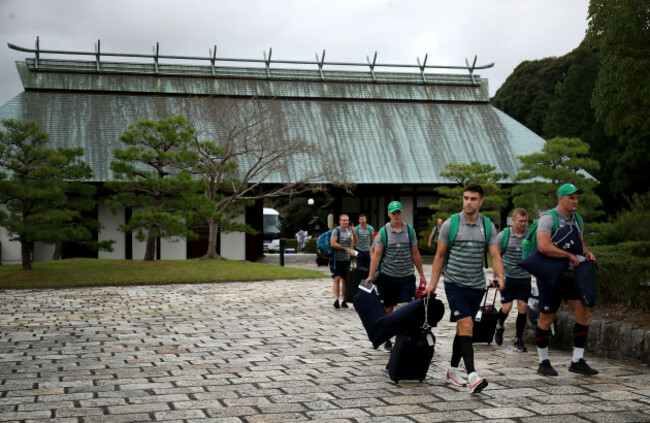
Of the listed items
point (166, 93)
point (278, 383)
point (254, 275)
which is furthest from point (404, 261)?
point (166, 93)

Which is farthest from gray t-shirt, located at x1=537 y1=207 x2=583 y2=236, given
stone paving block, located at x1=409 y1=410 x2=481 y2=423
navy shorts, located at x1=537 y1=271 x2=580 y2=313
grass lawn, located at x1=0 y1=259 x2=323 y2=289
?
grass lawn, located at x1=0 y1=259 x2=323 y2=289

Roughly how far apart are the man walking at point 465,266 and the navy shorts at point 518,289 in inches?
96.0

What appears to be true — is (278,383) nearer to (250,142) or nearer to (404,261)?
(404,261)

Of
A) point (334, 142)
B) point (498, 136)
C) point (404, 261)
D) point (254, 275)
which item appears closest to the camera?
point (404, 261)

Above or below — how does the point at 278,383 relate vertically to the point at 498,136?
below

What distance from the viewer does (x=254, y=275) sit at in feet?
64.4

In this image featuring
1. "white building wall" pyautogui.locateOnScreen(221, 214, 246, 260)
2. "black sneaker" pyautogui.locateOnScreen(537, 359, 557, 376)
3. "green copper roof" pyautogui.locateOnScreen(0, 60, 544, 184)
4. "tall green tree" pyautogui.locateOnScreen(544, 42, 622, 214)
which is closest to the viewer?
"black sneaker" pyautogui.locateOnScreen(537, 359, 557, 376)

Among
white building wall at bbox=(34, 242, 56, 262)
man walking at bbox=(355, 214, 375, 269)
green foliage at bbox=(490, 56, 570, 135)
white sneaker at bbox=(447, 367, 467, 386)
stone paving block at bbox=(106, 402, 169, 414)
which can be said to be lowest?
stone paving block at bbox=(106, 402, 169, 414)

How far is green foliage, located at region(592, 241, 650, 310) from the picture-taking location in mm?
7926

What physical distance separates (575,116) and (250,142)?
→ 18985 millimetres

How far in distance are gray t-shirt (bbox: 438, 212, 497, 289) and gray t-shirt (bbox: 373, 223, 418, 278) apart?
63.0 inches

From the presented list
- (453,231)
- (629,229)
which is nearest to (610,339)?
(453,231)

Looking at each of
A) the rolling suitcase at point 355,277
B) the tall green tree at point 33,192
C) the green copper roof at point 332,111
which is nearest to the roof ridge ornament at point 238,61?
the green copper roof at point 332,111

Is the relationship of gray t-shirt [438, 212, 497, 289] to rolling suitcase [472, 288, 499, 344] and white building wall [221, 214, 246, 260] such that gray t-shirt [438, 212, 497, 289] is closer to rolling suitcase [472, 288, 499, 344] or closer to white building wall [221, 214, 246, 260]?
rolling suitcase [472, 288, 499, 344]
